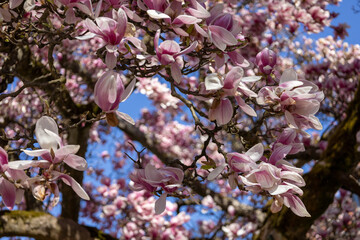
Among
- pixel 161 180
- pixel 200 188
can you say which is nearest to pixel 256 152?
pixel 161 180

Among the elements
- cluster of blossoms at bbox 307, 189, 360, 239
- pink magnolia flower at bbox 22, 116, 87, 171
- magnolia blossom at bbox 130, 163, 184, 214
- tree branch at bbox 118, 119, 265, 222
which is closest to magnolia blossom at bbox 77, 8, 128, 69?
pink magnolia flower at bbox 22, 116, 87, 171

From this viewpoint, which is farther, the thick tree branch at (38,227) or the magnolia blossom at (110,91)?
the thick tree branch at (38,227)

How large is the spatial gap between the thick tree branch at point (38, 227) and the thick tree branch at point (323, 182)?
4.94 feet

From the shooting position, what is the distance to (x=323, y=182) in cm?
320

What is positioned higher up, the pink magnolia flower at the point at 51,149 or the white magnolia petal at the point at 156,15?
the white magnolia petal at the point at 156,15

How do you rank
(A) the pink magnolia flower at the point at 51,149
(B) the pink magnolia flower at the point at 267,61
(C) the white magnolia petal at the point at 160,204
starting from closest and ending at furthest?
(A) the pink magnolia flower at the point at 51,149, (C) the white magnolia petal at the point at 160,204, (B) the pink magnolia flower at the point at 267,61

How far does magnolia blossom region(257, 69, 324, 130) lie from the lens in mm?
1290

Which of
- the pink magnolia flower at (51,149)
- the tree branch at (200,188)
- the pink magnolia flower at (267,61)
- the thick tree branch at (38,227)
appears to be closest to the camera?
the pink magnolia flower at (51,149)

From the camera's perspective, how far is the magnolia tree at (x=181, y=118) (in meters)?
1.26

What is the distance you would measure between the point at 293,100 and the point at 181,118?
642 cm

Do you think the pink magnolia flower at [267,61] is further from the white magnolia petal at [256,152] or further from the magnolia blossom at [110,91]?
the magnolia blossom at [110,91]

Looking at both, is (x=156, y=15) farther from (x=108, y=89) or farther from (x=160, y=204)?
(x=160, y=204)

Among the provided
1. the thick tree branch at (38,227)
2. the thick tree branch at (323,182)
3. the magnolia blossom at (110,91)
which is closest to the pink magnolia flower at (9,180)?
the magnolia blossom at (110,91)

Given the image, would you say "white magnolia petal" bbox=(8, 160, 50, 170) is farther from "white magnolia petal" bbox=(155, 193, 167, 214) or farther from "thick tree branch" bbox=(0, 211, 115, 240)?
"thick tree branch" bbox=(0, 211, 115, 240)
